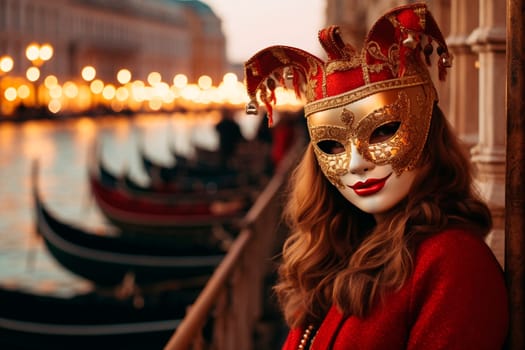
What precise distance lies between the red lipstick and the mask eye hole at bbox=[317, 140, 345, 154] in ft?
0.23

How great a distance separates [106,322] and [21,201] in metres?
10.9

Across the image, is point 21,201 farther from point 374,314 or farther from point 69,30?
point 69,30

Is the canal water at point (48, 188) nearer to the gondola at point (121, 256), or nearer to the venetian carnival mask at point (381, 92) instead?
the gondola at point (121, 256)

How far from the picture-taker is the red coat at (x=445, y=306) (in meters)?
1.34

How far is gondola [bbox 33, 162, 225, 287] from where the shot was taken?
8.29 metres

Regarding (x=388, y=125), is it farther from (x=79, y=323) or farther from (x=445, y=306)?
(x=79, y=323)

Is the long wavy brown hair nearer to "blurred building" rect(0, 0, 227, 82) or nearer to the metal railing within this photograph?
the metal railing

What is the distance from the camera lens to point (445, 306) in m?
1.35

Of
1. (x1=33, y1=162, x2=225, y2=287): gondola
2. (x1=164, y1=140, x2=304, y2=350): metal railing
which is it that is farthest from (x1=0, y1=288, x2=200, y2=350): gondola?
(x1=33, y1=162, x2=225, y2=287): gondola

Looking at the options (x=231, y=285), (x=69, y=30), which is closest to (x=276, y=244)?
(x=231, y=285)

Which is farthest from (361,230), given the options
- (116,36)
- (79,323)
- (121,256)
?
(116,36)

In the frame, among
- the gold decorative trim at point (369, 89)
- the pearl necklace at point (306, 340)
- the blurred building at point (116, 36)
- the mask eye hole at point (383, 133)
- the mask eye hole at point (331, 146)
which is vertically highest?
the blurred building at point (116, 36)

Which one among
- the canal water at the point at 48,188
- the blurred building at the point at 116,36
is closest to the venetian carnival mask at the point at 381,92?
the canal water at the point at 48,188

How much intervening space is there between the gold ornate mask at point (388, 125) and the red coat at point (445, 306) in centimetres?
16
